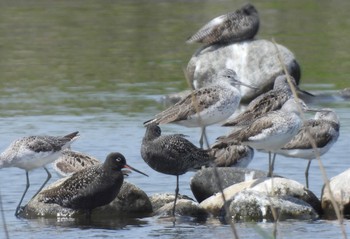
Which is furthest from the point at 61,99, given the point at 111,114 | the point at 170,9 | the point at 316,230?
the point at 170,9

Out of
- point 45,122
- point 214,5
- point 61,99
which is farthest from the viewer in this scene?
point 214,5

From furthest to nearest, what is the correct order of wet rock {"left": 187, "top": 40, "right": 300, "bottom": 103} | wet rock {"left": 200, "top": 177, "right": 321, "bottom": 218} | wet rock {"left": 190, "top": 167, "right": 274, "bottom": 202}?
1. wet rock {"left": 187, "top": 40, "right": 300, "bottom": 103}
2. wet rock {"left": 190, "top": 167, "right": 274, "bottom": 202}
3. wet rock {"left": 200, "top": 177, "right": 321, "bottom": 218}

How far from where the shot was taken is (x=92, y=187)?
1355 centimetres

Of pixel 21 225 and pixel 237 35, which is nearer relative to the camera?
pixel 21 225

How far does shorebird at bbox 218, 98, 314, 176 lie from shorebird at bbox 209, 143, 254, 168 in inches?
36.9

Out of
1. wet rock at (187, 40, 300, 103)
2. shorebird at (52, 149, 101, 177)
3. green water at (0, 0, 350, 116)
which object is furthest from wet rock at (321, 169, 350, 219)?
wet rock at (187, 40, 300, 103)

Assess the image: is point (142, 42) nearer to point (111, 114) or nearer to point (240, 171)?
point (111, 114)

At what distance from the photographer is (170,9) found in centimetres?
3794

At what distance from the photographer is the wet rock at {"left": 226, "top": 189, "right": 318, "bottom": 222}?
13469 mm

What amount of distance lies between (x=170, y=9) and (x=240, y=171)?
24.0m

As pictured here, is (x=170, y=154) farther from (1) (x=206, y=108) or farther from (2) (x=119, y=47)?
(2) (x=119, y=47)

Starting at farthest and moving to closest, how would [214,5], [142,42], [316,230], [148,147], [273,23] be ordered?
[214,5]
[273,23]
[142,42]
[148,147]
[316,230]

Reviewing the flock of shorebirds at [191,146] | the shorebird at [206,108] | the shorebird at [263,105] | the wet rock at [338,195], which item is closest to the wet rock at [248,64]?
the flock of shorebirds at [191,146]

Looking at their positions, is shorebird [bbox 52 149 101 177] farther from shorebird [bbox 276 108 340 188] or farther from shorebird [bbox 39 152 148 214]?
shorebird [bbox 276 108 340 188]
